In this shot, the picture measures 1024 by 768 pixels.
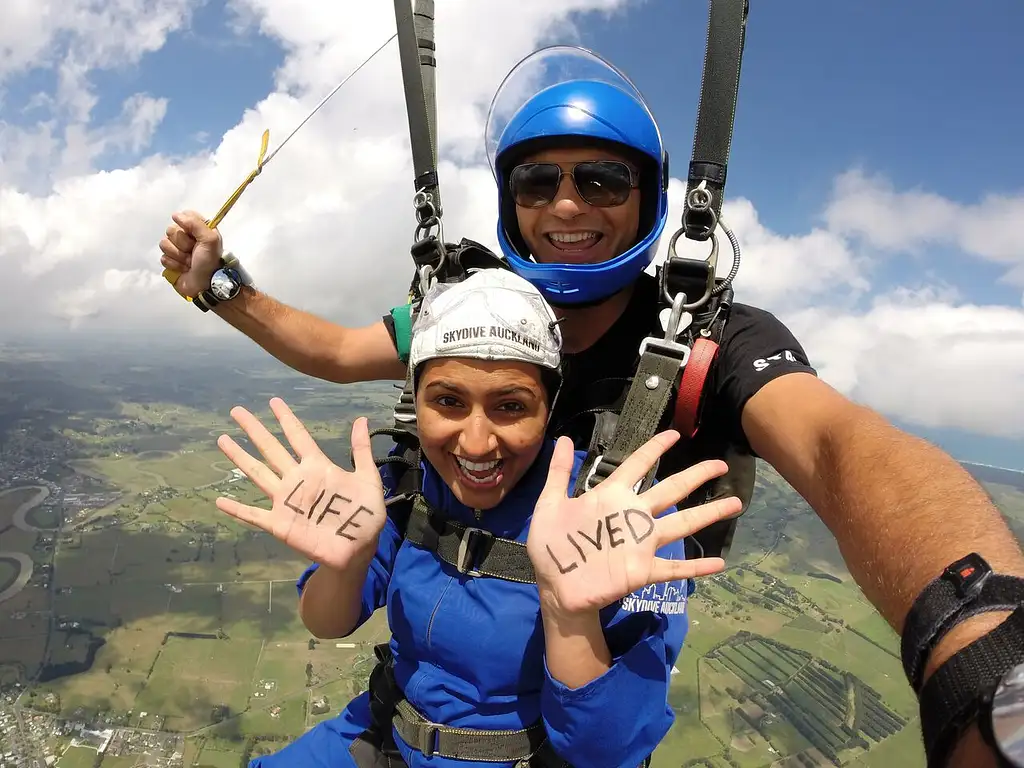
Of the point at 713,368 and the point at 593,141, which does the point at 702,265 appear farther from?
the point at 593,141

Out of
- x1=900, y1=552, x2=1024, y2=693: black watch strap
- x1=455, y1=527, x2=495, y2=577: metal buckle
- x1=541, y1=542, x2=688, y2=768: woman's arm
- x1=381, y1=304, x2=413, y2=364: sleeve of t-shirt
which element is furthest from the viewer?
x1=381, y1=304, x2=413, y2=364: sleeve of t-shirt

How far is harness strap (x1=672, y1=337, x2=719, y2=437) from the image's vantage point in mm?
2031

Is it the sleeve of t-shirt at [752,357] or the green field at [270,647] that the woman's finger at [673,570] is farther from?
the green field at [270,647]

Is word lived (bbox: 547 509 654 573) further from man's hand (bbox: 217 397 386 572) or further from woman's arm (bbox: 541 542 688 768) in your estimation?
man's hand (bbox: 217 397 386 572)

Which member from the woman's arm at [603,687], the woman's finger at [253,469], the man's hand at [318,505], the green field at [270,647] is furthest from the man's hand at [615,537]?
the green field at [270,647]

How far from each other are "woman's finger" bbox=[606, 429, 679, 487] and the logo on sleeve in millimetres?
727

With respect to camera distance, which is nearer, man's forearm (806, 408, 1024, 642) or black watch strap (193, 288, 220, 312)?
man's forearm (806, 408, 1024, 642)

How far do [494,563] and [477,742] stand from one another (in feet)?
1.96

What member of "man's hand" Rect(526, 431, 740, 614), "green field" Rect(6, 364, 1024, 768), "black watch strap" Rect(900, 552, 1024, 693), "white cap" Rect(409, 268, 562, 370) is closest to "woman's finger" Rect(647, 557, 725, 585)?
"man's hand" Rect(526, 431, 740, 614)

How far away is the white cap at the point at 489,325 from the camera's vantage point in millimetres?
1829

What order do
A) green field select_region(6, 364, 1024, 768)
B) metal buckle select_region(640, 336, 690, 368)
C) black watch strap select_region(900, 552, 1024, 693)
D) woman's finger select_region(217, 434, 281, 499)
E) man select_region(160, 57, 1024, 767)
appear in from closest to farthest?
black watch strap select_region(900, 552, 1024, 693) → man select_region(160, 57, 1024, 767) → woman's finger select_region(217, 434, 281, 499) → metal buckle select_region(640, 336, 690, 368) → green field select_region(6, 364, 1024, 768)

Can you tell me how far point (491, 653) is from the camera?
179cm

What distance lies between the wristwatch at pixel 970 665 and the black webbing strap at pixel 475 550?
109 centimetres

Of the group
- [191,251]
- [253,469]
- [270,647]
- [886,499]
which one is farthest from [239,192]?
[270,647]
